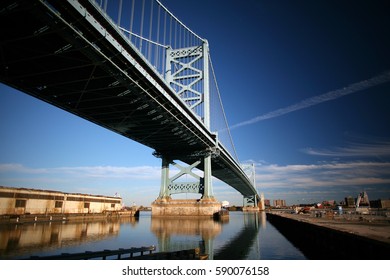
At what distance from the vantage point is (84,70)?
19.5 meters

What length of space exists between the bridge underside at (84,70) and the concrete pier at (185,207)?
1164 centimetres

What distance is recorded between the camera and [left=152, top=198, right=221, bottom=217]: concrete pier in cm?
3794

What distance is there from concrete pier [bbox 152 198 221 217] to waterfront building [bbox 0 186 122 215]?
44.1ft

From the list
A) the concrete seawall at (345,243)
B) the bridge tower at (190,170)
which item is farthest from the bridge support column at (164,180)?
the concrete seawall at (345,243)

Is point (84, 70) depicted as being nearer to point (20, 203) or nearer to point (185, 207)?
point (20, 203)

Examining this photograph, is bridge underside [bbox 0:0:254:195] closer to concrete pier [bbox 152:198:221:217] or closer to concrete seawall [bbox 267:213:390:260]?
concrete pier [bbox 152:198:221:217]

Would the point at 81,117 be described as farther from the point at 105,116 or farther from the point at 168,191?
the point at 168,191

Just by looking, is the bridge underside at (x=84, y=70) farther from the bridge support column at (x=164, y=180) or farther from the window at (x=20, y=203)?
the window at (x=20, y=203)

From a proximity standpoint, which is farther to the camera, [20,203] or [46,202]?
[46,202]

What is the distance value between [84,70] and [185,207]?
2631 cm

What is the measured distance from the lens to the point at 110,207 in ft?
172

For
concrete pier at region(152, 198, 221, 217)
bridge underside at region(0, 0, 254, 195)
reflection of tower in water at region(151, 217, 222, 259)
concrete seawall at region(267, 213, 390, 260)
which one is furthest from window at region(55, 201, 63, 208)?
concrete seawall at region(267, 213, 390, 260)

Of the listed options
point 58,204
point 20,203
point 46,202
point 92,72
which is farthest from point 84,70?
point 58,204

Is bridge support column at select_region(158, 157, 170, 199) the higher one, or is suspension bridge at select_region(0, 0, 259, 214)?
suspension bridge at select_region(0, 0, 259, 214)
